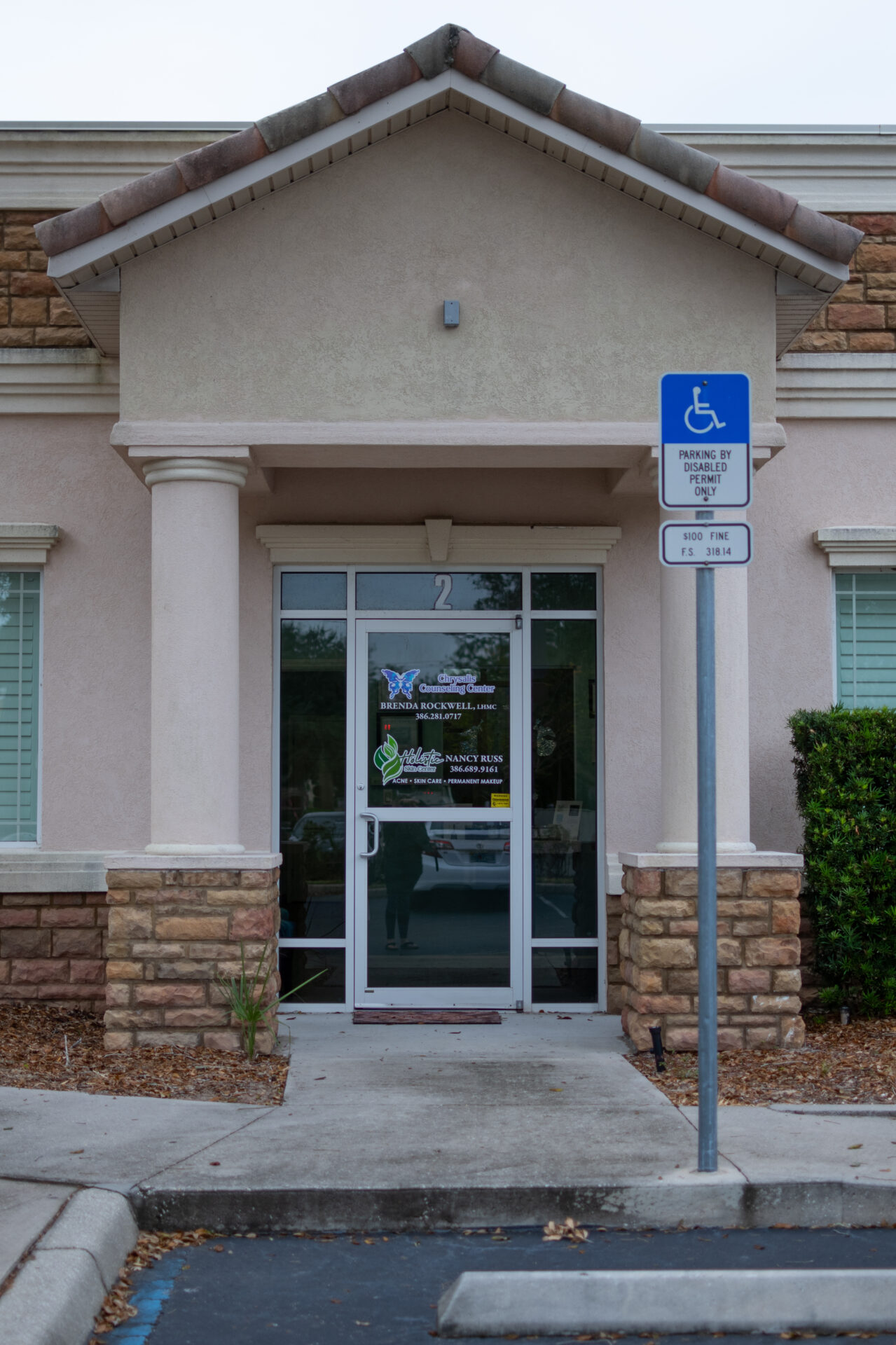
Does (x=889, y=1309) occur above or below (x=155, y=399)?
below

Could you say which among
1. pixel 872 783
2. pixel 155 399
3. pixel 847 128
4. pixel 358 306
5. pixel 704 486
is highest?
pixel 847 128

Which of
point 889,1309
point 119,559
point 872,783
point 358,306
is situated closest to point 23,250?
point 119,559

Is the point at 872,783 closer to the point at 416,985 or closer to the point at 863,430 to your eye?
the point at 863,430

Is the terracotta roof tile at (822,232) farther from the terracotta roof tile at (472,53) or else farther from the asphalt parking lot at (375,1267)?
the asphalt parking lot at (375,1267)

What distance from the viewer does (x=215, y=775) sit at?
7402 millimetres

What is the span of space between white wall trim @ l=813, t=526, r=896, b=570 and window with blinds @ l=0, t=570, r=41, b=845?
504 centimetres

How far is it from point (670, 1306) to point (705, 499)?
270 cm

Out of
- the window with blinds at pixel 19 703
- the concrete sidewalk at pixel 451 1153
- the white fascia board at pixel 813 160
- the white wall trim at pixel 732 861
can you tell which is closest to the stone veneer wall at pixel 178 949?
the concrete sidewalk at pixel 451 1153

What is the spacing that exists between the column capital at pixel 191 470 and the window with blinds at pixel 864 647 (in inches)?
160

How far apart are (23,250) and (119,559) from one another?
2.13 metres

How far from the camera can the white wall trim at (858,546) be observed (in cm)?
891

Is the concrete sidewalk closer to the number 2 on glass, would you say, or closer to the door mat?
the door mat

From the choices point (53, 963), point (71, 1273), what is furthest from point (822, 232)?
point (53, 963)

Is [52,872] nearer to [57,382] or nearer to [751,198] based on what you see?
[57,382]
